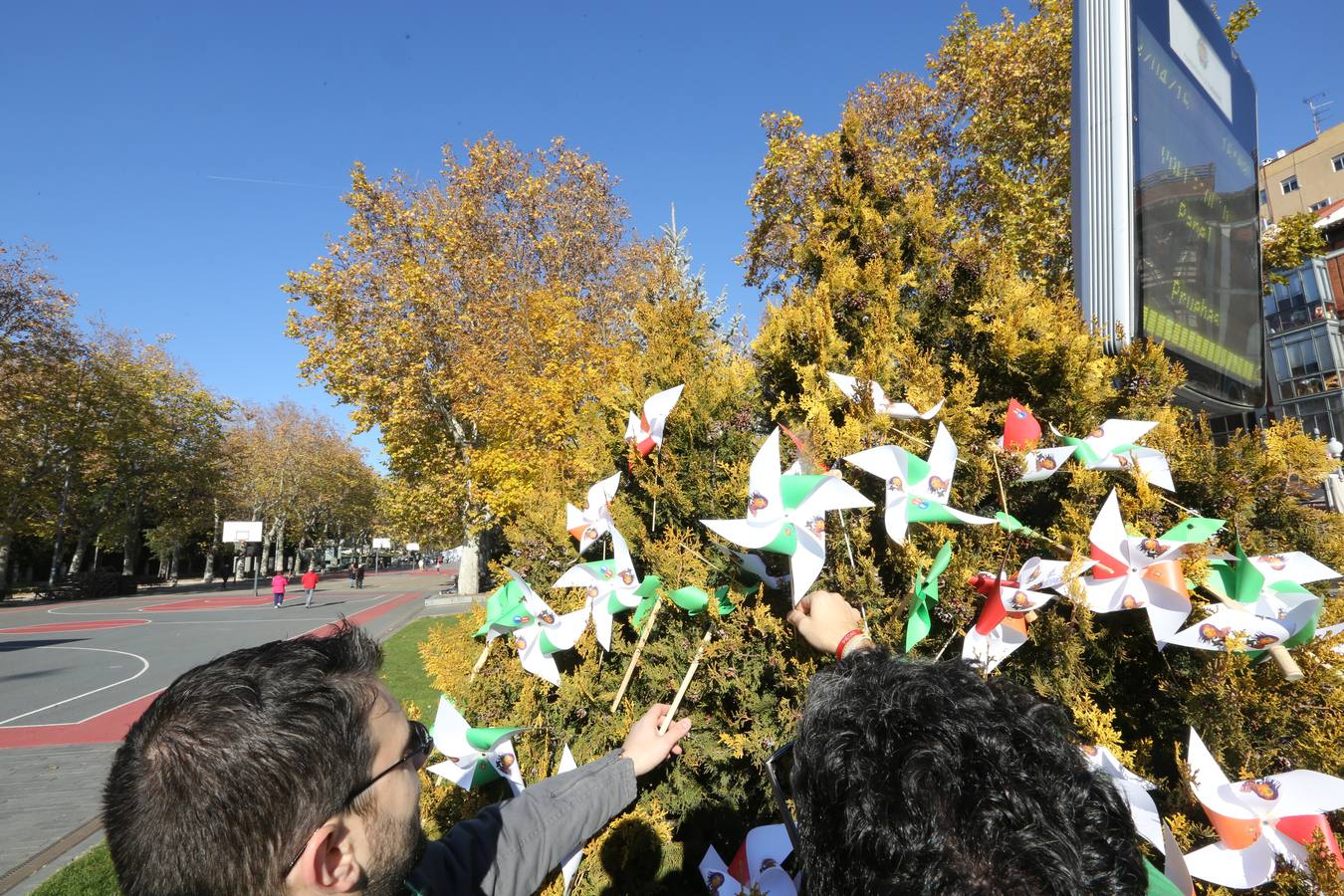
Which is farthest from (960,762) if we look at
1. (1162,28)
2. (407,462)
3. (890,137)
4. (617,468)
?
(407,462)

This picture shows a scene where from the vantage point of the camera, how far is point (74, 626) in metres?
17.2

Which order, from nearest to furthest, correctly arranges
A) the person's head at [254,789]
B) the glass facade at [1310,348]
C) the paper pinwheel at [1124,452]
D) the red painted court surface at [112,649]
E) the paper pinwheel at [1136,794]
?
the person's head at [254,789] < the paper pinwheel at [1136,794] < the paper pinwheel at [1124,452] < the red painted court surface at [112,649] < the glass facade at [1310,348]

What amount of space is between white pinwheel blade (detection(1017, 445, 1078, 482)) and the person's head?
6.08 ft

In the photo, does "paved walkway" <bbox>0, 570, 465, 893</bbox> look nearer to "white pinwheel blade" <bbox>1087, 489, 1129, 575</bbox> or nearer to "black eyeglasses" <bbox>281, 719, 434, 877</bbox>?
"black eyeglasses" <bbox>281, 719, 434, 877</bbox>

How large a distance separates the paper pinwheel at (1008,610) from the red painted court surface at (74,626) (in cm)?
2240

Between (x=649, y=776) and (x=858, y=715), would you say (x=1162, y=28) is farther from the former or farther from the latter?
(x=649, y=776)

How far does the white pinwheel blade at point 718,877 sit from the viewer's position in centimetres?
170

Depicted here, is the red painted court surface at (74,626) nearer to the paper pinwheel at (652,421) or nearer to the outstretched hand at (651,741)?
the paper pinwheel at (652,421)

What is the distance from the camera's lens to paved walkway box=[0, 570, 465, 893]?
4.93m

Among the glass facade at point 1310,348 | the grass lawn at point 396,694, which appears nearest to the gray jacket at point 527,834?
the grass lawn at point 396,694

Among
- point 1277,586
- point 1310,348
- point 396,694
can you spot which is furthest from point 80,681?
point 1310,348

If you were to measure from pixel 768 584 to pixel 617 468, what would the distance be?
1116 mm

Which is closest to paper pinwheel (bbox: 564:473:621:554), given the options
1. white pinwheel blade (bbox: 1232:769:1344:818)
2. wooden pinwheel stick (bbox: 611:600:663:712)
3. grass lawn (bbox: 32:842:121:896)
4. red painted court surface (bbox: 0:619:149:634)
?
wooden pinwheel stick (bbox: 611:600:663:712)

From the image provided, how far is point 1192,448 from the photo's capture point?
194 cm
